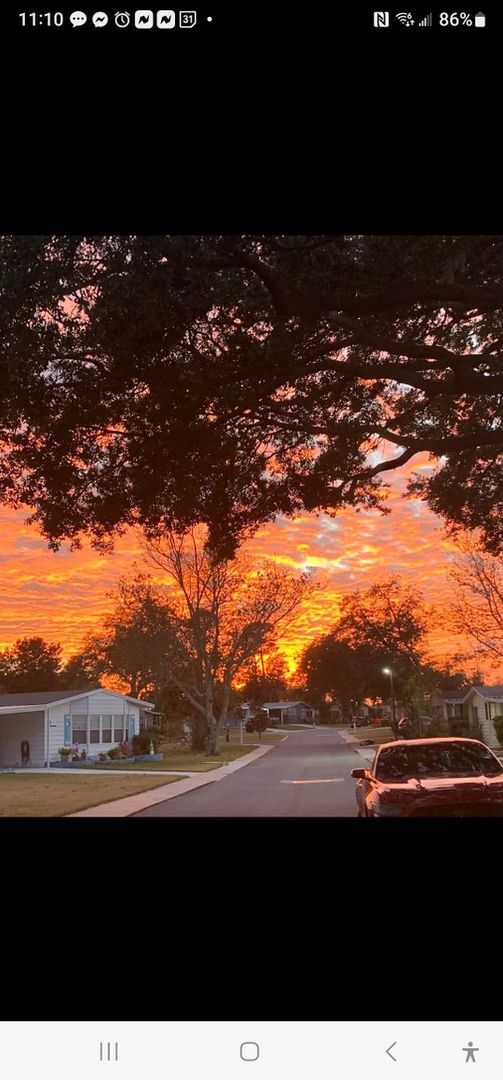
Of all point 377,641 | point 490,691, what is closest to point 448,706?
point 490,691

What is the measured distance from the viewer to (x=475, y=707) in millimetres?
7625

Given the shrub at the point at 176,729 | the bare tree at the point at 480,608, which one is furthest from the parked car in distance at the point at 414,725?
the shrub at the point at 176,729

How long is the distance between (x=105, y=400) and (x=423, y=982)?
4.17 metres

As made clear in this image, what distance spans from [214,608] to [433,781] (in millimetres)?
3810

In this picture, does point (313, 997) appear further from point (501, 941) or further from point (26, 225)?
point (26, 225)

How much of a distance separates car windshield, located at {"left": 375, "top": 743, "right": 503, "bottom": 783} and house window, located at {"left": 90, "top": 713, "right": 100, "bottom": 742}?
589 centimetres

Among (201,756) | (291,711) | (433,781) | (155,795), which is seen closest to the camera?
(433,781)

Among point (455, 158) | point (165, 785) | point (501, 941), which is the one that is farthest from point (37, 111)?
point (165, 785)

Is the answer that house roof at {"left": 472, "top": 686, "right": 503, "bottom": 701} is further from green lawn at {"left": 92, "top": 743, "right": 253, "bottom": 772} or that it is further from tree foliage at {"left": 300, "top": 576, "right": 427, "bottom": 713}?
green lawn at {"left": 92, "top": 743, "right": 253, "bottom": 772}

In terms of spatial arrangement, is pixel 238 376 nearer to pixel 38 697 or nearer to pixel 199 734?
pixel 38 697

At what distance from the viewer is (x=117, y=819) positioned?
5.01 meters

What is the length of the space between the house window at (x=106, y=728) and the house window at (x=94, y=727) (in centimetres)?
8

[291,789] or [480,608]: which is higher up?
[480,608]

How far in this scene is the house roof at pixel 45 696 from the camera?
9238 mm
